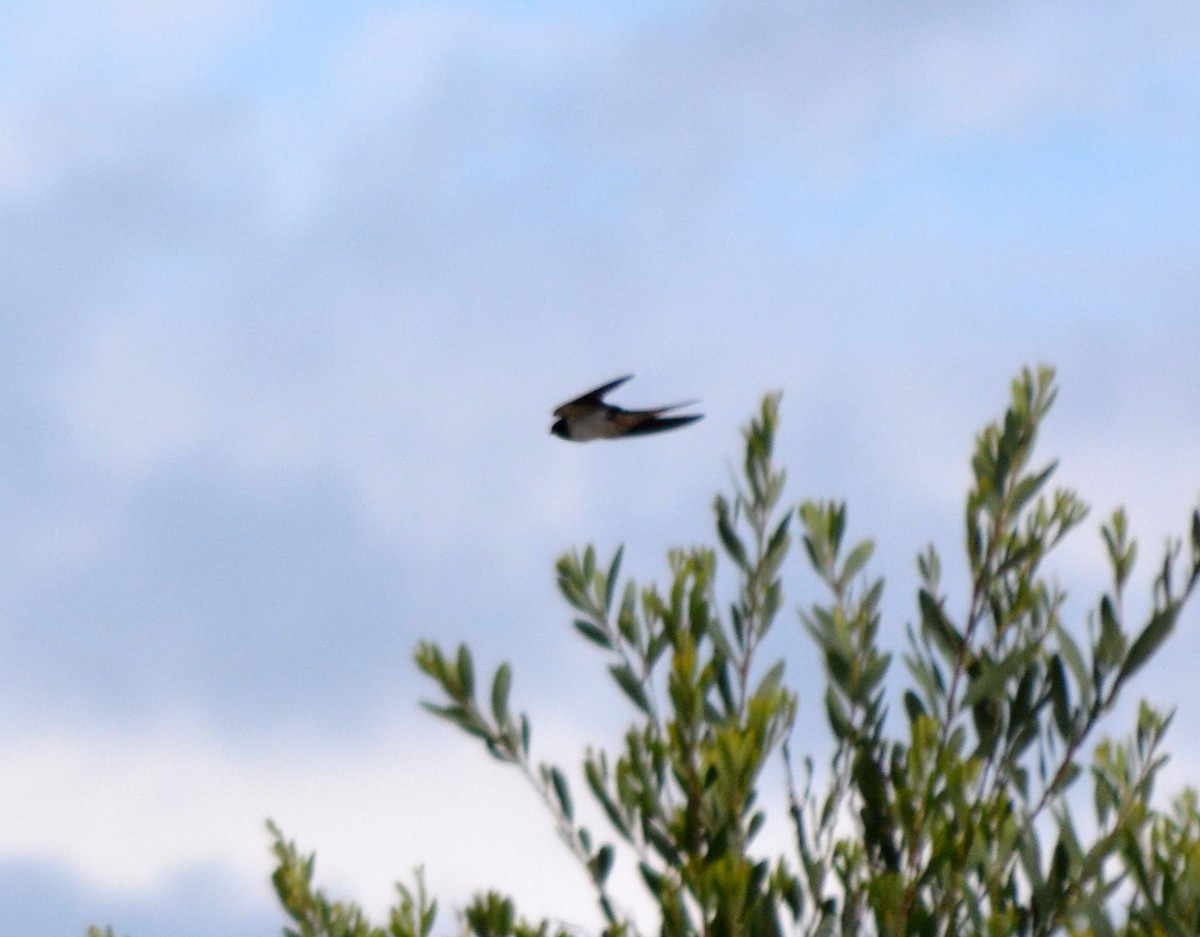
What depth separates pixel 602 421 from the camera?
854 centimetres

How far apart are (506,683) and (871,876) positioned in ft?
5.76

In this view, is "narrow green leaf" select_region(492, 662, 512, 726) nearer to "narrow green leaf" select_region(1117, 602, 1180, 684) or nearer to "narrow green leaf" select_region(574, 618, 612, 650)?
"narrow green leaf" select_region(574, 618, 612, 650)

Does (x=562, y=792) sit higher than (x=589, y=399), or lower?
lower

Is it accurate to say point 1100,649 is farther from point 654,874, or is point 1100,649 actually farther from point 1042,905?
point 654,874

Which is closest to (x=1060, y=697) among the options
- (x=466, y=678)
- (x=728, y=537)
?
(x=728, y=537)

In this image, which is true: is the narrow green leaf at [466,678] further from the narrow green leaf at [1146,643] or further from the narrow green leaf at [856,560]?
the narrow green leaf at [1146,643]

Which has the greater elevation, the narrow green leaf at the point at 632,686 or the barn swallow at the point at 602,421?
the barn swallow at the point at 602,421

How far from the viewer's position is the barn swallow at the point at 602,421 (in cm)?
848

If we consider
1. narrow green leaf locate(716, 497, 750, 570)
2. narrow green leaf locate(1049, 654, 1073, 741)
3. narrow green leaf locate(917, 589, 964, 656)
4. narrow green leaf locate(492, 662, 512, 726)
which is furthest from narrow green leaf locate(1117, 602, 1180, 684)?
narrow green leaf locate(492, 662, 512, 726)

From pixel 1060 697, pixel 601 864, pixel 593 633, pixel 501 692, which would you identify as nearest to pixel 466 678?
pixel 501 692

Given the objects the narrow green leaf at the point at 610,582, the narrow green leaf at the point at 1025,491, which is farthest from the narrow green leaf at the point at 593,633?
the narrow green leaf at the point at 1025,491

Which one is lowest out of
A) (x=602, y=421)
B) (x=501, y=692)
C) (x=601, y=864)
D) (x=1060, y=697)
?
(x=601, y=864)

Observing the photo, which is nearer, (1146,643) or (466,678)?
(1146,643)

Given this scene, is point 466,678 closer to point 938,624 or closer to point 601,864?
point 601,864
